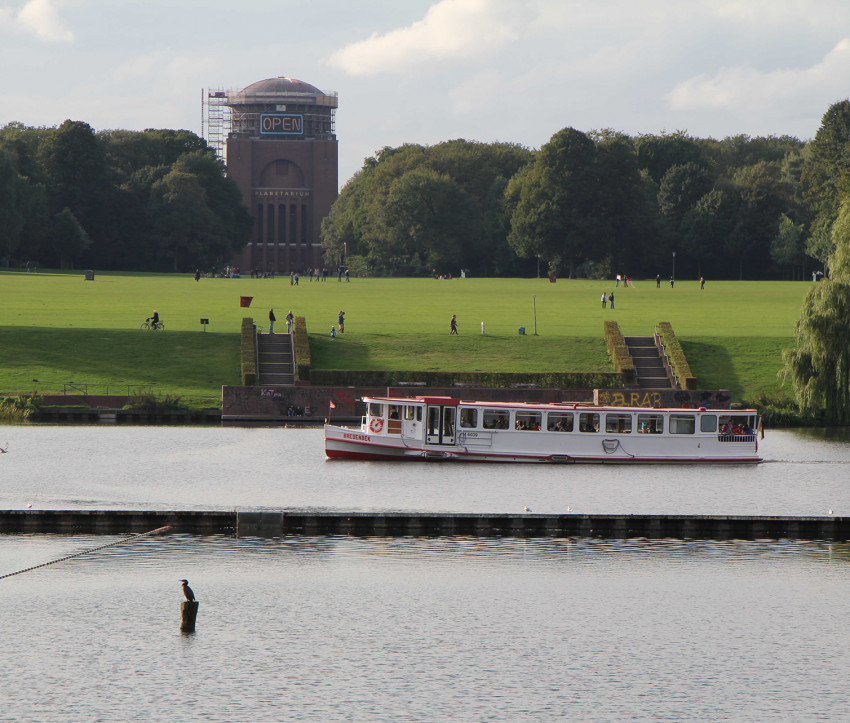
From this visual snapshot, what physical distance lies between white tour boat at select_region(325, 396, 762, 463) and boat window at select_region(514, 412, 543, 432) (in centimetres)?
5

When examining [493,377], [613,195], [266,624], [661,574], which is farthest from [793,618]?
[613,195]

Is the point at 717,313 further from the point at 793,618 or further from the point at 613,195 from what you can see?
the point at 793,618

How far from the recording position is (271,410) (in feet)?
268

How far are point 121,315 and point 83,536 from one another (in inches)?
2570

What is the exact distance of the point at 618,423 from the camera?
6562 centimetres

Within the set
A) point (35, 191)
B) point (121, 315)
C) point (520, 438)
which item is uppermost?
point (35, 191)

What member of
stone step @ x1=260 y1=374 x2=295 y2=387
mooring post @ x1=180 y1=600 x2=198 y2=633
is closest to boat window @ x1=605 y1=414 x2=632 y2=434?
stone step @ x1=260 y1=374 x2=295 y2=387

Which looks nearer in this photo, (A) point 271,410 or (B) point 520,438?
(B) point 520,438

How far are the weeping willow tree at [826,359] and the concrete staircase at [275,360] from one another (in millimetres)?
31348

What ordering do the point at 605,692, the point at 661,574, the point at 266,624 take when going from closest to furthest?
the point at 605,692 → the point at 266,624 → the point at 661,574

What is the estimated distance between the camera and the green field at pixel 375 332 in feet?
287

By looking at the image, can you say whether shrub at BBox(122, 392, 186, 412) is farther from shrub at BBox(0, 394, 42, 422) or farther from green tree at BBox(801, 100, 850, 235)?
green tree at BBox(801, 100, 850, 235)

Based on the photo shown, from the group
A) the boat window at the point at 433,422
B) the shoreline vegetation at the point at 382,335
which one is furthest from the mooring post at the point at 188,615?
the shoreline vegetation at the point at 382,335

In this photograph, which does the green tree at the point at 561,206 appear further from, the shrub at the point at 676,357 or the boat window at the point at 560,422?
the boat window at the point at 560,422
